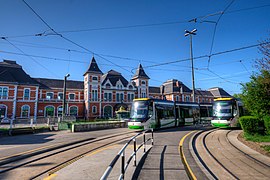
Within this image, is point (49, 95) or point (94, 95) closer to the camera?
point (49, 95)

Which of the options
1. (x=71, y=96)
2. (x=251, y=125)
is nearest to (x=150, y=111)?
(x=251, y=125)

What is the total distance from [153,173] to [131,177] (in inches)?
30.3

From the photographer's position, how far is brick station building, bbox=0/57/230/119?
121ft

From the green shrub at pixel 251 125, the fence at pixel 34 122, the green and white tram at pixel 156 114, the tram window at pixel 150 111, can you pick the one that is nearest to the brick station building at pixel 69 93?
the fence at pixel 34 122

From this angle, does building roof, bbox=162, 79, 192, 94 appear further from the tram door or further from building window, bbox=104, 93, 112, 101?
the tram door

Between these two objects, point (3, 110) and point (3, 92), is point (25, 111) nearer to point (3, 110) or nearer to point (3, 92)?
point (3, 110)

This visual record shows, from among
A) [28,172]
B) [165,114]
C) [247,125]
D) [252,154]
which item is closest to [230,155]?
[252,154]

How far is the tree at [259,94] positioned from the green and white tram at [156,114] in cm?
759

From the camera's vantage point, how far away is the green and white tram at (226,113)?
16.9 metres

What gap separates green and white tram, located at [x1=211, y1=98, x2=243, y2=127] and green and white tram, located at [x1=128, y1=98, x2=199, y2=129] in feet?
13.3

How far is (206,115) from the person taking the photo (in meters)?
25.8

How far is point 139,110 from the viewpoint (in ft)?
53.3

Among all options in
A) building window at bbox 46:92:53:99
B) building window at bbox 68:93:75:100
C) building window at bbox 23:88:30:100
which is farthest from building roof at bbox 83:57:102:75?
building window at bbox 23:88:30:100

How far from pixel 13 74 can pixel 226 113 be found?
142 feet
